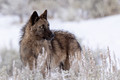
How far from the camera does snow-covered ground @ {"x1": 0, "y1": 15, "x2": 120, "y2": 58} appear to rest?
11.3 meters

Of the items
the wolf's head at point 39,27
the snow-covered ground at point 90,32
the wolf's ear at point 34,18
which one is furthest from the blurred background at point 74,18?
the wolf's ear at point 34,18

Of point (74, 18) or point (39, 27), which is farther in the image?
point (74, 18)

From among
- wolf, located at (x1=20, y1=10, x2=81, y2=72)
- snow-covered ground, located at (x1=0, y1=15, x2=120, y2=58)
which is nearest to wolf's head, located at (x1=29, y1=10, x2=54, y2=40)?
wolf, located at (x1=20, y1=10, x2=81, y2=72)

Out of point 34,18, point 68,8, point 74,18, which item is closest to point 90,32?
point 74,18

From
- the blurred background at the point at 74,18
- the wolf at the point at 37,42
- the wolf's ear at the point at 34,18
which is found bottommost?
the wolf at the point at 37,42

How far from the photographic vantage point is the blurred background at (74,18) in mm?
12562

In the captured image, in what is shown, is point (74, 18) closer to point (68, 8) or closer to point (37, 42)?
point (68, 8)

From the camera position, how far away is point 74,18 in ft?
55.2

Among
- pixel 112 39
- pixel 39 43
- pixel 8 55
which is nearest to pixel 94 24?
pixel 112 39

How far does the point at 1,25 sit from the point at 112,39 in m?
6.54

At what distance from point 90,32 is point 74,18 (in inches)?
141

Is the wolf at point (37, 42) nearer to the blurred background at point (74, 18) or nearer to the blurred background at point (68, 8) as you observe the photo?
the blurred background at point (74, 18)

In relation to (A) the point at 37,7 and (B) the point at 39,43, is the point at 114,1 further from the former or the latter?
(B) the point at 39,43

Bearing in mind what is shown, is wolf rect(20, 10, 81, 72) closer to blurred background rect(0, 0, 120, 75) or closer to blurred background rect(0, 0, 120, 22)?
blurred background rect(0, 0, 120, 75)
